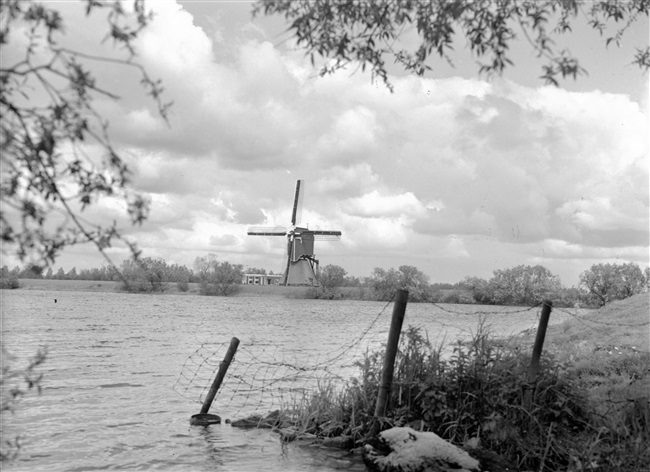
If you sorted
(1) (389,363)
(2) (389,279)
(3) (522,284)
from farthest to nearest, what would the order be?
(2) (389,279)
(3) (522,284)
(1) (389,363)

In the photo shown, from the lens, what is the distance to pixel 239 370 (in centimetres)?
2027

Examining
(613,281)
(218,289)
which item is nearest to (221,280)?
(218,289)

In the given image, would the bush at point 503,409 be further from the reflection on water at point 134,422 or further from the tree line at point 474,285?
the tree line at point 474,285

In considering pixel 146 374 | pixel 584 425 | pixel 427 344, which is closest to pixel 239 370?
pixel 146 374

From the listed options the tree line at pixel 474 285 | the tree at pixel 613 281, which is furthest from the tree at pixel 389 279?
the tree at pixel 613 281

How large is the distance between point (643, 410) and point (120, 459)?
27.2 ft

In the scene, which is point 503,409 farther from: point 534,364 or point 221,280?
point 221,280

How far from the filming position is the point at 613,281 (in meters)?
73.7

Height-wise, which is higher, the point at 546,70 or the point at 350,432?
the point at 546,70

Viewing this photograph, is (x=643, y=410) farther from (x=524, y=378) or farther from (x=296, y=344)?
(x=296, y=344)

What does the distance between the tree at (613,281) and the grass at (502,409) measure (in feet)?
222

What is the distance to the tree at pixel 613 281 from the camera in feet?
237

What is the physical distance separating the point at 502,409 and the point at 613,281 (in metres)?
71.6

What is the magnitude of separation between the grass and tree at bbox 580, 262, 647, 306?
67.7 metres
